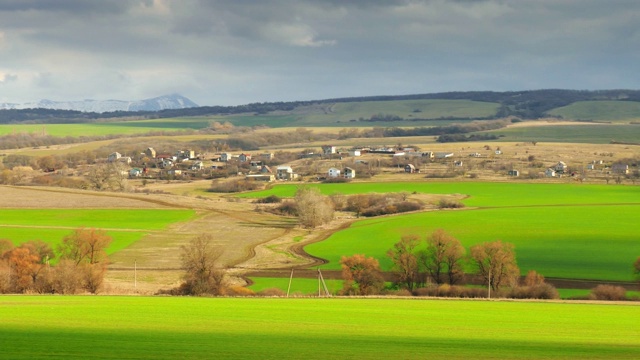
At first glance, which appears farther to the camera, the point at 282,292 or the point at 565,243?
the point at 565,243

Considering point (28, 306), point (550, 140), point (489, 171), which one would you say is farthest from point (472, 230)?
point (550, 140)

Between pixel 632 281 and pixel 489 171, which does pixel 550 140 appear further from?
pixel 632 281

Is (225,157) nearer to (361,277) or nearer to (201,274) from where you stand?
(361,277)

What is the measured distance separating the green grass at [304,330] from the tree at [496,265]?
13.5m

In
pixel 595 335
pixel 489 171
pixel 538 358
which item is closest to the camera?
pixel 538 358

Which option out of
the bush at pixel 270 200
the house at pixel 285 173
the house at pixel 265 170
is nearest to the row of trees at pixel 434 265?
the bush at pixel 270 200

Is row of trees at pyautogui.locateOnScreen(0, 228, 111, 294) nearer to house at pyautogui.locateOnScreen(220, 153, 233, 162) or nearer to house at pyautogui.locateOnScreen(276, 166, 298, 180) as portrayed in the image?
house at pyautogui.locateOnScreen(276, 166, 298, 180)

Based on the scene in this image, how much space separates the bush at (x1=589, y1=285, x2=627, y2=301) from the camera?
4491 centimetres

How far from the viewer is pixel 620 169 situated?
131000 mm

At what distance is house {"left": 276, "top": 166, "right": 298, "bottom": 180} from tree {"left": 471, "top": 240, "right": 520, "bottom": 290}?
8449 cm

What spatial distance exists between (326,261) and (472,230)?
17.5 meters

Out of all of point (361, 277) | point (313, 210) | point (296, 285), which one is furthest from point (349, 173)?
point (361, 277)

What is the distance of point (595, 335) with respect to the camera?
89.1 ft

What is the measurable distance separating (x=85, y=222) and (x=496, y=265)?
1852 inches
